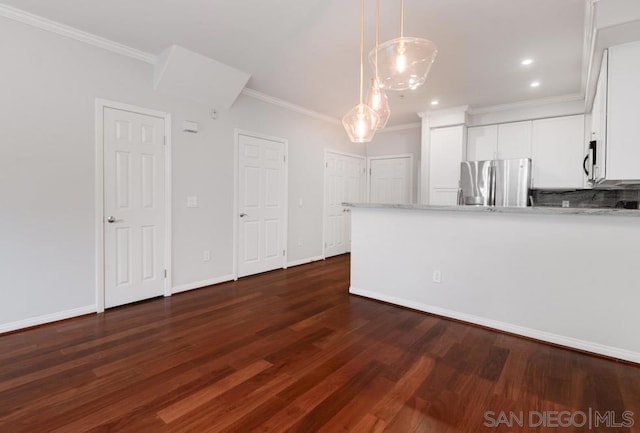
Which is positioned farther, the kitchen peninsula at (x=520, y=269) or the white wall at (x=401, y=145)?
the white wall at (x=401, y=145)

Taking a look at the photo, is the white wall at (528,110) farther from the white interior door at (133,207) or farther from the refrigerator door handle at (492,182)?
the white interior door at (133,207)

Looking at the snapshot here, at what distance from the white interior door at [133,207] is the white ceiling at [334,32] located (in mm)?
876

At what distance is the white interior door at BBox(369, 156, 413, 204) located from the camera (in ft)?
20.5

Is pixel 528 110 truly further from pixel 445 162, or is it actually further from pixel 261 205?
pixel 261 205

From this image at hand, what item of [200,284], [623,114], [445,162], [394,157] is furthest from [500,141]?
[200,284]

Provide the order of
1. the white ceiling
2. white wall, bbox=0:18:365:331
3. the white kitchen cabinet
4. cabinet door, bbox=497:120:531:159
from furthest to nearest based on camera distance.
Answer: the white kitchen cabinet, cabinet door, bbox=497:120:531:159, white wall, bbox=0:18:365:331, the white ceiling

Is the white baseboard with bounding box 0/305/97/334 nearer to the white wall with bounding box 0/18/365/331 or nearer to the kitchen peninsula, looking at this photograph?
the white wall with bounding box 0/18/365/331

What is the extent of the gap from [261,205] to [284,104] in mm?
1664

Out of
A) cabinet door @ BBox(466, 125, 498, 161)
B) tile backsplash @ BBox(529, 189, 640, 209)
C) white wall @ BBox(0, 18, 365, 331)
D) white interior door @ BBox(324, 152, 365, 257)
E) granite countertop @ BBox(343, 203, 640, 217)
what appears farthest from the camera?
white interior door @ BBox(324, 152, 365, 257)

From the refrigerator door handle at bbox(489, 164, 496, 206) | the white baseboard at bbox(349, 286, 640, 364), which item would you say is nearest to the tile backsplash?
the refrigerator door handle at bbox(489, 164, 496, 206)

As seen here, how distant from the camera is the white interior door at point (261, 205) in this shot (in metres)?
4.45

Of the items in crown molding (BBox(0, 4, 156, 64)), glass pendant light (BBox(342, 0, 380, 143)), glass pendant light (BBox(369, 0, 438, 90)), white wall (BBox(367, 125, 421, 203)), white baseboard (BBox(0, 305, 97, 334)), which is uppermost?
crown molding (BBox(0, 4, 156, 64))

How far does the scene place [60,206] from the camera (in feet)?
9.43

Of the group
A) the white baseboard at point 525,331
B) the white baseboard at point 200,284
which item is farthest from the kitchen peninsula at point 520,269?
the white baseboard at point 200,284
